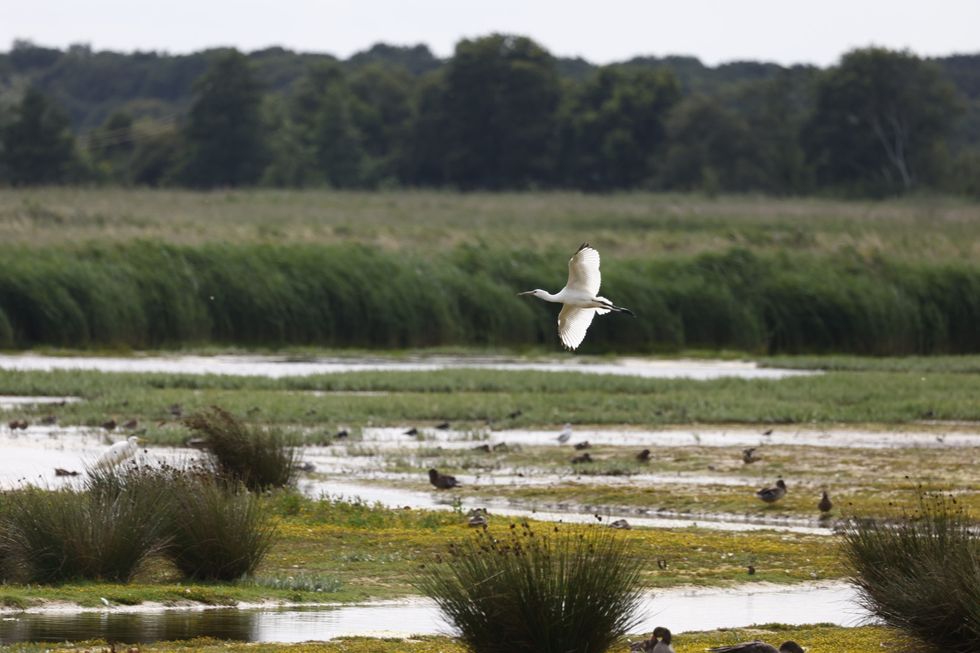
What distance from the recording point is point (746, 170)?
9794 cm

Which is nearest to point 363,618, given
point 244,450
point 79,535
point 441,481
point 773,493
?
point 79,535

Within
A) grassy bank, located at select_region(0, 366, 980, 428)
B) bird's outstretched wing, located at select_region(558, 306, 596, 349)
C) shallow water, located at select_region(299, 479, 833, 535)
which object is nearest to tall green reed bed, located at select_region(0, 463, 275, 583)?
bird's outstretched wing, located at select_region(558, 306, 596, 349)

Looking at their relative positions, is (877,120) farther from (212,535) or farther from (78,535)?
(78,535)

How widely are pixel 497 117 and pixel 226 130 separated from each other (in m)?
15.8

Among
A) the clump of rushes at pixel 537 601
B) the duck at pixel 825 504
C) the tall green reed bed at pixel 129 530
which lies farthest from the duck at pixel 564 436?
the clump of rushes at pixel 537 601

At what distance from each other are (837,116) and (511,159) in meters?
18.9

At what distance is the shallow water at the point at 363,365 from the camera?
121 ft

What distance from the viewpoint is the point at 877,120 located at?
98.9 metres

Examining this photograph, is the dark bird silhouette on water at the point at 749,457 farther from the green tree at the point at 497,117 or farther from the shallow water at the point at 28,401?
the green tree at the point at 497,117

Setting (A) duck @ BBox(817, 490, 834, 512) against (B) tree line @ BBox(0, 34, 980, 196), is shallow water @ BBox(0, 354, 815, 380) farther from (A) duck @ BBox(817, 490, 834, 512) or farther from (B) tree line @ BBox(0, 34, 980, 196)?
(B) tree line @ BBox(0, 34, 980, 196)

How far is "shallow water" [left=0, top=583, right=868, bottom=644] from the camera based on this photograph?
12.5 m

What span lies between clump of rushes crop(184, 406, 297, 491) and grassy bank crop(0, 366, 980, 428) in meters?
4.91

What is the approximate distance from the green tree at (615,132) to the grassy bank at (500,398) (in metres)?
66.3

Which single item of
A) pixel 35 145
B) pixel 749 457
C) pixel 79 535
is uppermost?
pixel 35 145
